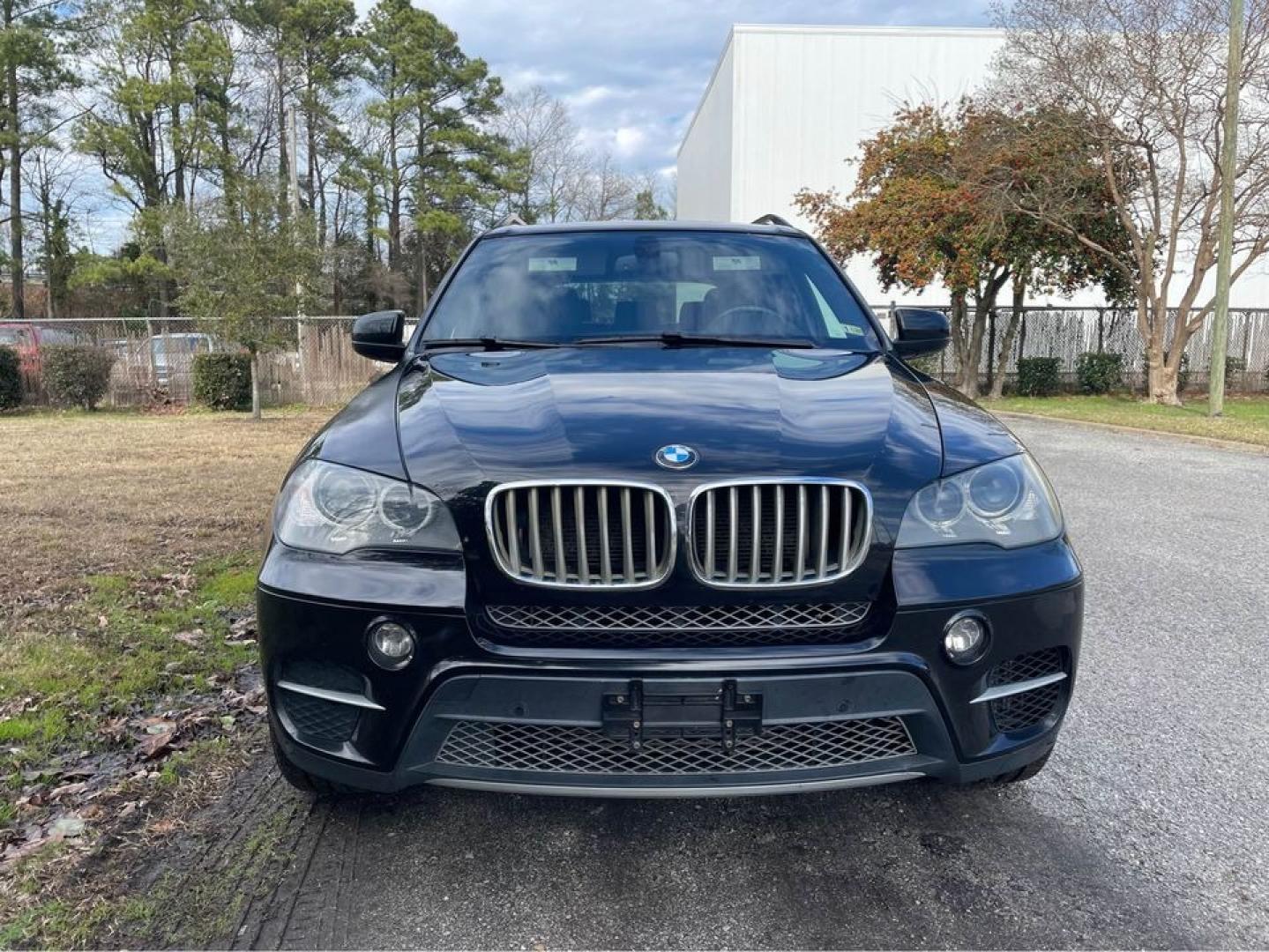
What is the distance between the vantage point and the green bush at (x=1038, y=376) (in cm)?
2116

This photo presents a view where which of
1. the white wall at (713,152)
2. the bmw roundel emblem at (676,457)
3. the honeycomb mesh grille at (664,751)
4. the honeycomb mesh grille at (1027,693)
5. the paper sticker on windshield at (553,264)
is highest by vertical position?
the white wall at (713,152)

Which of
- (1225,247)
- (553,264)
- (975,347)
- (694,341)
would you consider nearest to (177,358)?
(553,264)

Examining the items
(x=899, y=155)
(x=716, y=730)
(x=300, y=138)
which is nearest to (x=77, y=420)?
(x=716, y=730)

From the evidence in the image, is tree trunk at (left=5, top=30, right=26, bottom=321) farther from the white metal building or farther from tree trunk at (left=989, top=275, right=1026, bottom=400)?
tree trunk at (left=989, top=275, right=1026, bottom=400)

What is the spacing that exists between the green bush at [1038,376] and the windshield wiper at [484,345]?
20.7m

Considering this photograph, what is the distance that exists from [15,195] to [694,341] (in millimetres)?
37331

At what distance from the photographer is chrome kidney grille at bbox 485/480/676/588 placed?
1.96 metres

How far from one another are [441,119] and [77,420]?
89.7 ft

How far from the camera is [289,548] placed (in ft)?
6.84

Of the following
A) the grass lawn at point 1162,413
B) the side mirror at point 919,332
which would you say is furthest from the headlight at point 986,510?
the grass lawn at point 1162,413

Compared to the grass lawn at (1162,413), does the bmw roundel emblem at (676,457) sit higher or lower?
higher

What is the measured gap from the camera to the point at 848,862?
226 centimetres

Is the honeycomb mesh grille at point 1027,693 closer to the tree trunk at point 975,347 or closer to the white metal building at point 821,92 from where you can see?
the tree trunk at point 975,347

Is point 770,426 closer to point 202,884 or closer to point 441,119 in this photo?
point 202,884
